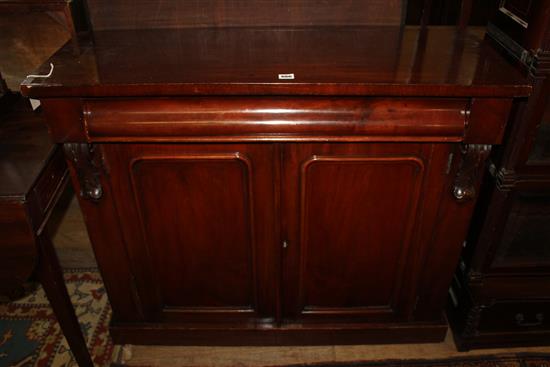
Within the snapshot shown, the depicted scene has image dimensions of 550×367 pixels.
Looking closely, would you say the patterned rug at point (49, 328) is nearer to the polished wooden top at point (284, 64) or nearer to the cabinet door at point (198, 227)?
the cabinet door at point (198, 227)

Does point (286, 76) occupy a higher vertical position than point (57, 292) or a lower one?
higher

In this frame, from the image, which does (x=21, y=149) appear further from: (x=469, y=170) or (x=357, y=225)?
(x=469, y=170)

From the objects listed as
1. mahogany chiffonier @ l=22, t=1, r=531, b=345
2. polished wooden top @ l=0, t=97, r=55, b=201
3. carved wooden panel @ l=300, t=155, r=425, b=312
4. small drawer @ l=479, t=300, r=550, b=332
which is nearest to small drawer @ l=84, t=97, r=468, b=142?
mahogany chiffonier @ l=22, t=1, r=531, b=345

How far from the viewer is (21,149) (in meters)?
1.33

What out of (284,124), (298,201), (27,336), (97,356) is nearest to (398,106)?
(284,124)

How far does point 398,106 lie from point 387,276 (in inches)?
24.4

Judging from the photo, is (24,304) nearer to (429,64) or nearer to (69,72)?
(69,72)

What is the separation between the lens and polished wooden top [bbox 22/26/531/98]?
1.06m

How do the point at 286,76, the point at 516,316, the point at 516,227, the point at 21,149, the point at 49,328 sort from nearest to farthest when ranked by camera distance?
the point at 286,76 → the point at 21,149 → the point at 516,227 → the point at 516,316 → the point at 49,328

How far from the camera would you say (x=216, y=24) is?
1465 mm

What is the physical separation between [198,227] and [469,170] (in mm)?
782

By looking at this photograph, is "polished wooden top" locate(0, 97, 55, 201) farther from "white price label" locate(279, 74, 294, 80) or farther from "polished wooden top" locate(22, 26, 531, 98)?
"white price label" locate(279, 74, 294, 80)

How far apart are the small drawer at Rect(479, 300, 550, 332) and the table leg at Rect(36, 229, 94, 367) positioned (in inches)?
53.7

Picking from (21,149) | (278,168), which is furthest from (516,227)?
(21,149)
